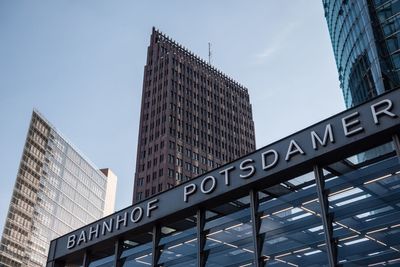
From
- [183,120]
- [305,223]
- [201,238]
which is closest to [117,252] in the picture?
[201,238]

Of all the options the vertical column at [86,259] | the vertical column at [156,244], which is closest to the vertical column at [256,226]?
the vertical column at [156,244]

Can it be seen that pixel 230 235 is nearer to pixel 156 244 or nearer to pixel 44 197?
pixel 156 244

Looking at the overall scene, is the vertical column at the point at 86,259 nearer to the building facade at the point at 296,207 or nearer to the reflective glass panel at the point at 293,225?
the building facade at the point at 296,207

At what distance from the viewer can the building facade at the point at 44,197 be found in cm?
13138

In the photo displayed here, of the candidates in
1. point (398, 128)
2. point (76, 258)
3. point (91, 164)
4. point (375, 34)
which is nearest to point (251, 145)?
point (91, 164)

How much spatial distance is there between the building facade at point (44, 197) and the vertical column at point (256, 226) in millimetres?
121402

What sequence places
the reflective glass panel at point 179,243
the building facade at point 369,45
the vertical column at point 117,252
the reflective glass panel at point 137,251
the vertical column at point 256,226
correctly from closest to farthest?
the vertical column at point 256,226 → the reflective glass panel at point 179,243 → the reflective glass panel at point 137,251 → the vertical column at point 117,252 → the building facade at point 369,45

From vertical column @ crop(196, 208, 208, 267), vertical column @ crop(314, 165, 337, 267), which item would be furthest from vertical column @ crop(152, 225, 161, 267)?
vertical column @ crop(314, 165, 337, 267)

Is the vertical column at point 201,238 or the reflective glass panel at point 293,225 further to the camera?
the vertical column at point 201,238

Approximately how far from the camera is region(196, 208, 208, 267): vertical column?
19633 millimetres

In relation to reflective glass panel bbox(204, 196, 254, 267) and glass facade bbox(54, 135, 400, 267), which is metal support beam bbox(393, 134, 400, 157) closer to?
glass facade bbox(54, 135, 400, 267)

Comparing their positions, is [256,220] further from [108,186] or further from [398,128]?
[108,186]

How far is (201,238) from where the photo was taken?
66.1 ft

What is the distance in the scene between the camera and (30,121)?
14912 centimetres
